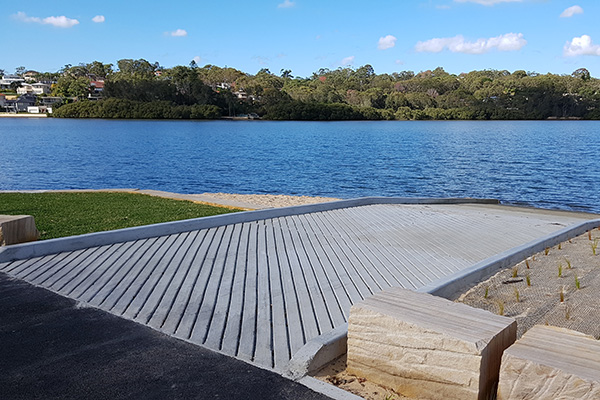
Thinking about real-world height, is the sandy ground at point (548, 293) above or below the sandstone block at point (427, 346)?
below

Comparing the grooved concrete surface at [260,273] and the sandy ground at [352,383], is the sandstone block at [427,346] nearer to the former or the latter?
the sandy ground at [352,383]

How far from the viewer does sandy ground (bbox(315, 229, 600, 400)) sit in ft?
10.8

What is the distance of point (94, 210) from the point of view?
10.0 metres

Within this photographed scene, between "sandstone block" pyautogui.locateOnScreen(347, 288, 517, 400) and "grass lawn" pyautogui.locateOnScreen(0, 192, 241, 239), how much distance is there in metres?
5.63

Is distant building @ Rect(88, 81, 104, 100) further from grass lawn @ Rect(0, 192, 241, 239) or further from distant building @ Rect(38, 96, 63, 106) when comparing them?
grass lawn @ Rect(0, 192, 241, 239)

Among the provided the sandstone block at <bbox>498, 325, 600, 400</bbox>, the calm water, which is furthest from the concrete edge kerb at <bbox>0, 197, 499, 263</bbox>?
the calm water

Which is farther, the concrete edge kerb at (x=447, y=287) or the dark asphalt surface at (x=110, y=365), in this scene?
the concrete edge kerb at (x=447, y=287)

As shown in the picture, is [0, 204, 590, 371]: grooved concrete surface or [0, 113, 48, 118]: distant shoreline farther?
[0, 113, 48, 118]: distant shoreline

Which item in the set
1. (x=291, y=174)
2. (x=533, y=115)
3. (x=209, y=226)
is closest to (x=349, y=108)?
(x=533, y=115)

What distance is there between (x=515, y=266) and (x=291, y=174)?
2337 cm

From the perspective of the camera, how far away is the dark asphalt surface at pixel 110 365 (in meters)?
2.96

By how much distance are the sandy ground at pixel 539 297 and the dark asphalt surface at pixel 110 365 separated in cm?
38

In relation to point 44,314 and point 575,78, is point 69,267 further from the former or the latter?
point 575,78

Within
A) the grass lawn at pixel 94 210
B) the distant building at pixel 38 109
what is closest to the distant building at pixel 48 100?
the distant building at pixel 38 109
